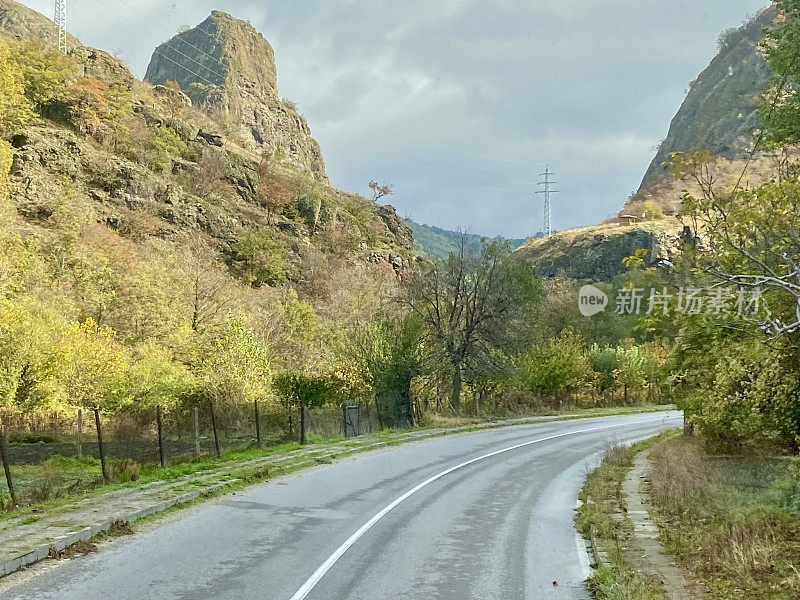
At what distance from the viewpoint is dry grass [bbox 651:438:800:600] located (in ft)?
24.8

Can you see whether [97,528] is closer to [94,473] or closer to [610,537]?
[610,537]

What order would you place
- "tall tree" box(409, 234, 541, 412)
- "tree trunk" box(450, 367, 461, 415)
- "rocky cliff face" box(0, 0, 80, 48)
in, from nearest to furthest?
"tall tree" box(409, 234, 541, 412) < "tree trunk" box(450, 367, 461, 415) < "rocky cliff face" box(0, 0, 80, 48)

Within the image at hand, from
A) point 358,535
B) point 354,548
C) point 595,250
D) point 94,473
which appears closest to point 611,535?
point 358,535

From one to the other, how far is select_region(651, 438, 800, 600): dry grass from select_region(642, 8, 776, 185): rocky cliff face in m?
133

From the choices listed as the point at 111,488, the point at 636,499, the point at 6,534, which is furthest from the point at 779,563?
the point at 111,488

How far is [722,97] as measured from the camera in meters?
166

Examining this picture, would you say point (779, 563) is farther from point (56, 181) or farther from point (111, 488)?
point (56, 181)

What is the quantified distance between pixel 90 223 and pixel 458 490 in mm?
51937

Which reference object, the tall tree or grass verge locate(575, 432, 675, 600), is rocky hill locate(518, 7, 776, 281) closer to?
the tall tree

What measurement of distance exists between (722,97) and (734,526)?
181 m

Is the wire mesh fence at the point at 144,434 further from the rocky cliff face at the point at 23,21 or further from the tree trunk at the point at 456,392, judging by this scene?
the rocky cliff face at the point at 23,21

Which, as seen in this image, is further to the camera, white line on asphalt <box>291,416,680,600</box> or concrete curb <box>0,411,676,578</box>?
concrete curb <box>0,411,676,578</box>

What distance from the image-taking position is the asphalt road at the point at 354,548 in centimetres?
768

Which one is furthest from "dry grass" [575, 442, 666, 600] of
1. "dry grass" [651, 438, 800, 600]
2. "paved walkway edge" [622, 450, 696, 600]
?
"dry grass" [651, 438, 800, 600]
